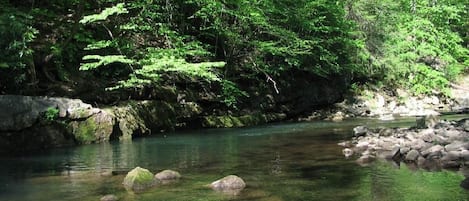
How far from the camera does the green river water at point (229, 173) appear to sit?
8.46m

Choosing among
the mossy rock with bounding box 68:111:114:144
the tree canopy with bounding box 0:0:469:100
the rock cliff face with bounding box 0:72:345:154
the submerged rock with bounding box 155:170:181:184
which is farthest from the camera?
the tree canopy with bounding box 0:0:469:100

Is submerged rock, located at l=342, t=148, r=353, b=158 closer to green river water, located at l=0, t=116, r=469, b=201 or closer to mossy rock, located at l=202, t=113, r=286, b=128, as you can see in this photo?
green river water, located at l=0, t=116, r=469, b=201

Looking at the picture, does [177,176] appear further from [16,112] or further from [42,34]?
[42,34]

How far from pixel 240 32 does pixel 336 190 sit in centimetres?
1769

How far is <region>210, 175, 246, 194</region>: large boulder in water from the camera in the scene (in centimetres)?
890

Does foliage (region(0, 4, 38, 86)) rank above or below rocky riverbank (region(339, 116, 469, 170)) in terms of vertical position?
above

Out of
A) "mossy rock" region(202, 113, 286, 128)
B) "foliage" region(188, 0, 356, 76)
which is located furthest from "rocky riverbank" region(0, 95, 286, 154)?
"foliage" region(188, 0, 356, 76)

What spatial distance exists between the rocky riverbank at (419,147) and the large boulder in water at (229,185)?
3.82 meters

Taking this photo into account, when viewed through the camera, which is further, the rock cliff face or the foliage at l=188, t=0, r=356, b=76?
the foliage at l=188, t=0, r=356, b=76

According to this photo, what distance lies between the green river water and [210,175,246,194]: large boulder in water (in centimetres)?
17

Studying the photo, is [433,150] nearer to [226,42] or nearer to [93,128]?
[93,128]

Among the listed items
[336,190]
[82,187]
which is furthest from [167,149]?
[336,190]

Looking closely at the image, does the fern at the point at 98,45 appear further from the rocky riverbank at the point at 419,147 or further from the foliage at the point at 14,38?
the rocky riverbank at the point at 419,147

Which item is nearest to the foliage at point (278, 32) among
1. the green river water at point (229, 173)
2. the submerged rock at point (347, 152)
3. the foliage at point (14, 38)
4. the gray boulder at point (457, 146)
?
the foliage at point (14, 38)
